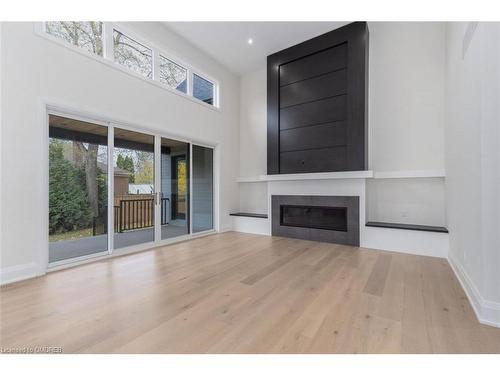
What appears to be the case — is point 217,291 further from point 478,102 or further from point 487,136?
point 478,102

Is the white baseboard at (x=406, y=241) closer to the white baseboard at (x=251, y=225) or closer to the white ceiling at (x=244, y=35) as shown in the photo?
the white baseboard at (x=251, y=225)

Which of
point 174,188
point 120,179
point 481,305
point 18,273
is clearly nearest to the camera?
point 481,305

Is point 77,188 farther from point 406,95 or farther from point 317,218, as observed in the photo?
point 406,95

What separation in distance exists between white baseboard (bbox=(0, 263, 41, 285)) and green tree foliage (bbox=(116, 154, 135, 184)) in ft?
5.61

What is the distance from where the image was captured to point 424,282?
2688 mm

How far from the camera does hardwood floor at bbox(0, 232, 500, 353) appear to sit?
1.59 meters

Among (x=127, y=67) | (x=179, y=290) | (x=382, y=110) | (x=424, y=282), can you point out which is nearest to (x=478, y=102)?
(x=424, y=282)

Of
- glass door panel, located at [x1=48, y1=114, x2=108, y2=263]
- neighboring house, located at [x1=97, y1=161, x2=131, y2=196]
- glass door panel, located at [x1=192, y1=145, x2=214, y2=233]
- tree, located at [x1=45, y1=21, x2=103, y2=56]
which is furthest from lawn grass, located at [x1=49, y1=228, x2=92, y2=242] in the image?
tree, located at [x1=45, y1=21, x2=103, y2=56]

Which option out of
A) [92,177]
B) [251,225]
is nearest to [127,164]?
[92,177]

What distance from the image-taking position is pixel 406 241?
3.88 m

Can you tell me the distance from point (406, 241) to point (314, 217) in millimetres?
1678

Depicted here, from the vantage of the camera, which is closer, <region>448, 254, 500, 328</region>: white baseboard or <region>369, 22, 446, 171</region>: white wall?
<region>448, 254, 500, 328</region>: white baseboard

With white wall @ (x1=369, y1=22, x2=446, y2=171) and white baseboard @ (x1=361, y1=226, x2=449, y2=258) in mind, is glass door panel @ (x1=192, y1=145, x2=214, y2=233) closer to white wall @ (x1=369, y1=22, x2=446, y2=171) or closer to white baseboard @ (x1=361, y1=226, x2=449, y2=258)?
white baseboard @ (x1=361, y1=226, x2=449, y2=258)
